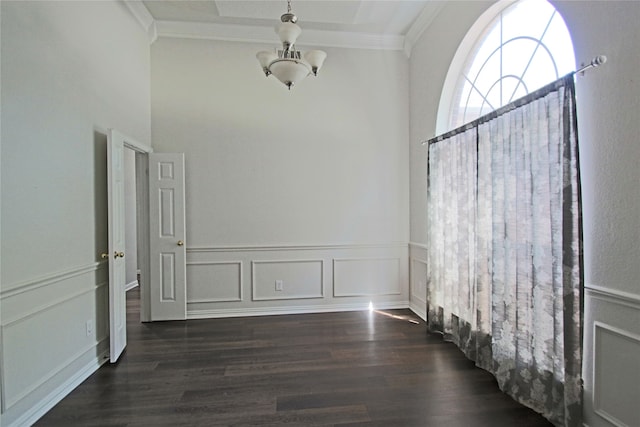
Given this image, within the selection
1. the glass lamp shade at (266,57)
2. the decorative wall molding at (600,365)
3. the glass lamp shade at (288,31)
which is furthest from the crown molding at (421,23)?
the decorative wall molding at (600,365)

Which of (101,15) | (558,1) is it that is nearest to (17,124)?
(101,15)

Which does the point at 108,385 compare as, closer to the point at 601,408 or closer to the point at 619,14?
the point at 601,408

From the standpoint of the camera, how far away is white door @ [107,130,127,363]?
112 inches

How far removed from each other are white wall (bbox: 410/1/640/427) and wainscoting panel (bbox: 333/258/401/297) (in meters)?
2.58

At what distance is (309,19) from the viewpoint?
11.6ft

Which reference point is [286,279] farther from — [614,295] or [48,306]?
[614,295]

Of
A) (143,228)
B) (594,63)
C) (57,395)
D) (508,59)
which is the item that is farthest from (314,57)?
(57,395)

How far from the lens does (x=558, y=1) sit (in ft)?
6.72

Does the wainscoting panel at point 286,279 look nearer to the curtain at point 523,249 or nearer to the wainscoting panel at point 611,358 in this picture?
the curtain at point 523,249

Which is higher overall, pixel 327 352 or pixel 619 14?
pixel 619 14

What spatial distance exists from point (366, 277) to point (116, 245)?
2.94 meters

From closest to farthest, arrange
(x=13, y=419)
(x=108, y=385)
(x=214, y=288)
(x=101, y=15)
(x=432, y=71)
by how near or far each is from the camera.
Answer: (x=13, y=419) < (x=108, y=385) < (x=101, y=15) < (x=432, y=71) < (x=214, y=288)

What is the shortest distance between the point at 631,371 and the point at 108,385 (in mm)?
3439

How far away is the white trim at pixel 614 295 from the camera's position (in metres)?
1.64
